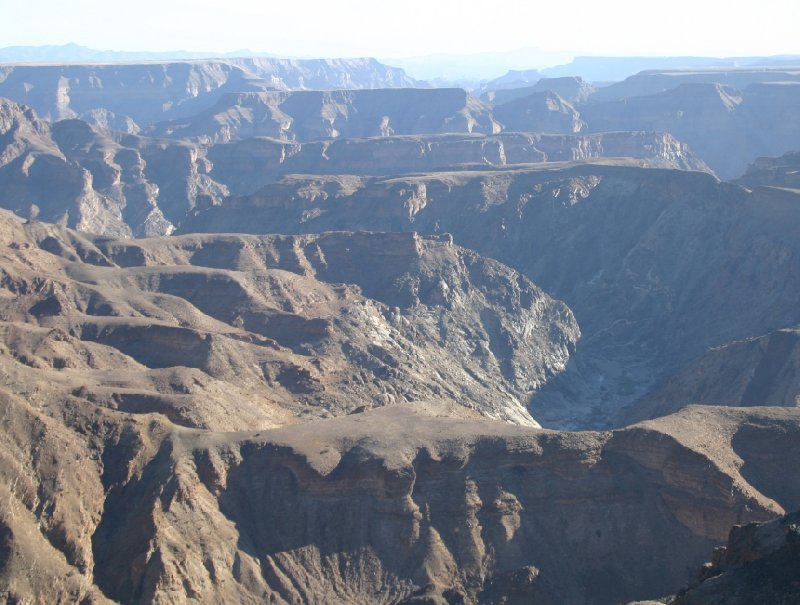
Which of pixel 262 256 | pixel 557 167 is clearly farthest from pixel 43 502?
pixel 557 167

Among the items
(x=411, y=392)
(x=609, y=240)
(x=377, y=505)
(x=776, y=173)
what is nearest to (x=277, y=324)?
(x=411, y=392)

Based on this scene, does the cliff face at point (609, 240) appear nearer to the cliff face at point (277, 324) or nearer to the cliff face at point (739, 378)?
the cliff face at point (277, 324)

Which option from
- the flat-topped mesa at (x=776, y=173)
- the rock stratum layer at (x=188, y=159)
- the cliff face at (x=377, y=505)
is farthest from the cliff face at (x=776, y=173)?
the cliff face at (x=377, y=505)

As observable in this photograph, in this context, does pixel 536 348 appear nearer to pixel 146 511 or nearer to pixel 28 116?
pixel 146 511

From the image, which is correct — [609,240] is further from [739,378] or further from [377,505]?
[377,505]

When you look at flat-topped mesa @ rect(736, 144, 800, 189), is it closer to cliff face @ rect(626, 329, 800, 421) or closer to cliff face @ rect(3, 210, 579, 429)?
cliff face @ rect(3, 210, 579, 429)

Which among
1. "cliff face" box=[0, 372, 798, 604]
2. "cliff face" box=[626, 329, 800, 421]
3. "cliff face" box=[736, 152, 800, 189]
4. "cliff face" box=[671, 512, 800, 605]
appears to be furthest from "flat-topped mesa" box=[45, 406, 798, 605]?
"cliff face" box=[736, 152, 800, 189]
